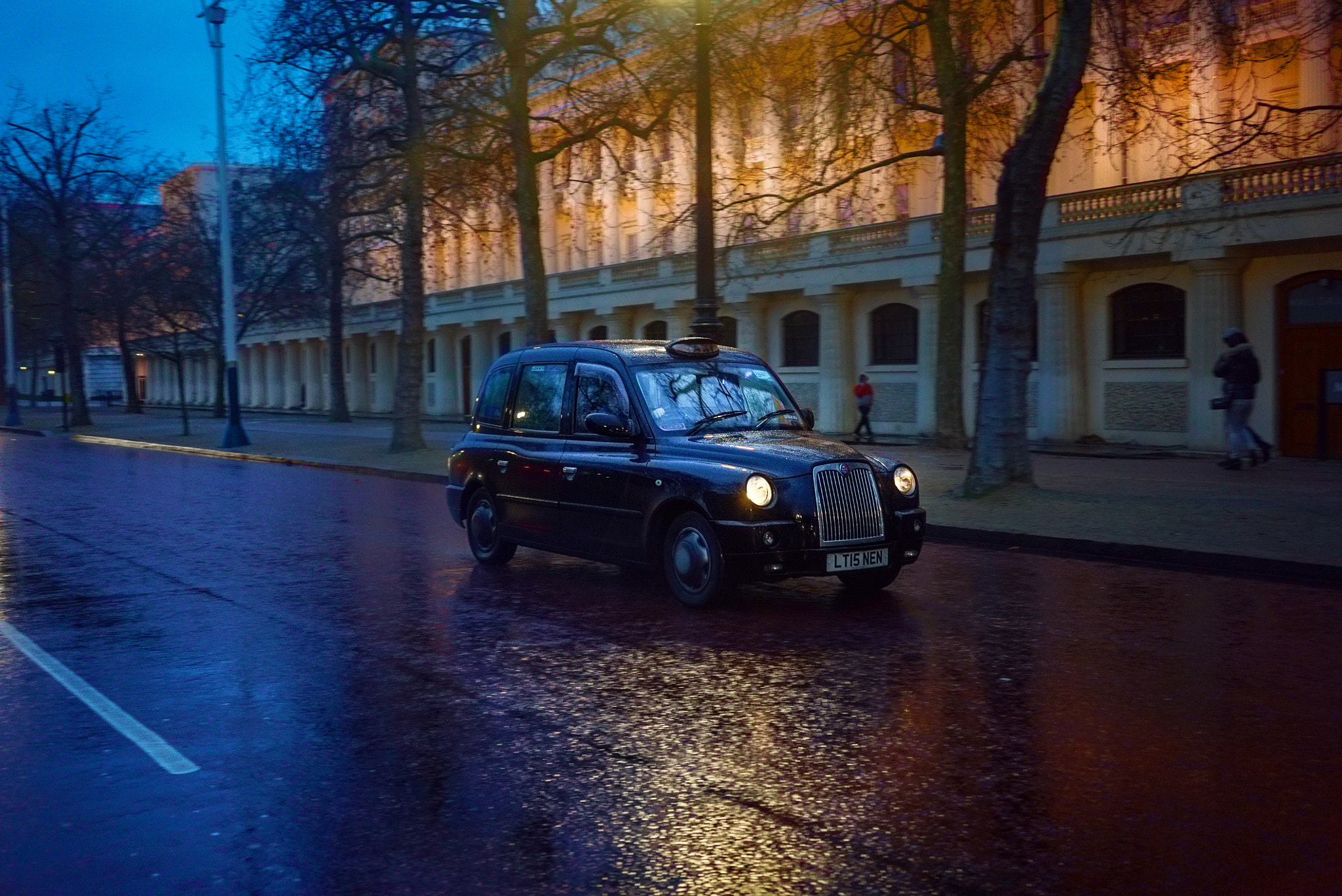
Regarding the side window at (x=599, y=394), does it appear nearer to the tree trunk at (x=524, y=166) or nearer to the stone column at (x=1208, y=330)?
the tree trunk at (x=524, y=166)

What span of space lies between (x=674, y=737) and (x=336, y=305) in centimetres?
4509

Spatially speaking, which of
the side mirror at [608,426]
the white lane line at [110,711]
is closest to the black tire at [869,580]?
the side mirror at [608,426]

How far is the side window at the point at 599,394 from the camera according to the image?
32.2 ft

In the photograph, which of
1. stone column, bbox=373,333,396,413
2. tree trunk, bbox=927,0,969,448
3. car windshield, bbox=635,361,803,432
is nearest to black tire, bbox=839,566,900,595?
car windshield, bbox=635,361,803,432

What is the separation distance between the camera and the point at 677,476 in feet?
29.3


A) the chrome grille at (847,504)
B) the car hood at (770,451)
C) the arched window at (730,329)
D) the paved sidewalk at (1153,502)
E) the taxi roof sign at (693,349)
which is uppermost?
the arched window at (730,329)

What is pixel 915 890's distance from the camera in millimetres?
3924

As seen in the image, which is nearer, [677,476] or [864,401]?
[677,476]

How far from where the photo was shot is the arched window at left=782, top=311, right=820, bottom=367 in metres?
38.0

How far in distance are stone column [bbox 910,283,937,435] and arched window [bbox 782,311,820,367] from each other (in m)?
4.34

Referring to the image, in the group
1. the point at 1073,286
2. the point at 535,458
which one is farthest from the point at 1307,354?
the point at 535,458

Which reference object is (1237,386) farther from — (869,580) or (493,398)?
(493,398)

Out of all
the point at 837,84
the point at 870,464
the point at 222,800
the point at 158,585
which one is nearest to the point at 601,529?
the point at 870,464

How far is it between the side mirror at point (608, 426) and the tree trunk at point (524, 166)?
15472mm
